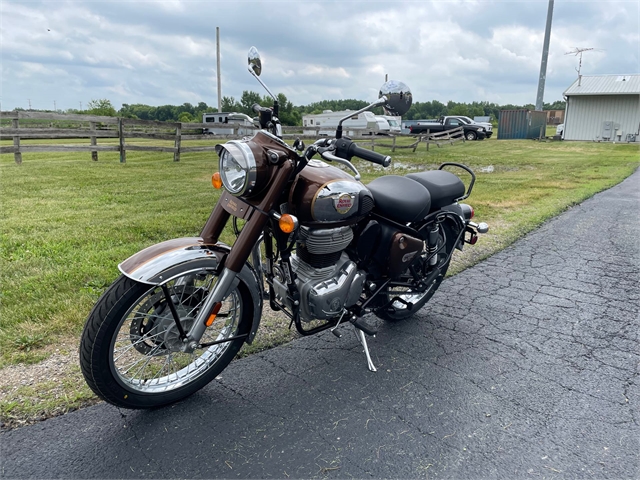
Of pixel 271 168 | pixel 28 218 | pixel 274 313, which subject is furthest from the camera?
pixel 28 218

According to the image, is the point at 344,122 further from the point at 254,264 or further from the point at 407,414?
the point at 407,414

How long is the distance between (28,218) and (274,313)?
4.35m

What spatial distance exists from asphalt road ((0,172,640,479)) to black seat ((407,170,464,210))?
3.21ft

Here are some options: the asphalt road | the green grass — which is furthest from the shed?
the asphalt road

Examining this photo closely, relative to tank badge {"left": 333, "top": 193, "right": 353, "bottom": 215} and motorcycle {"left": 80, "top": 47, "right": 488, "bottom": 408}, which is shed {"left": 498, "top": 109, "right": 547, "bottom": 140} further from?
tank badge {"left": 333, "top": 193, "right": 353, "bottom": 215}

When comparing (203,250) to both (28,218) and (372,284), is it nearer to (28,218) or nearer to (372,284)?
(372,284)

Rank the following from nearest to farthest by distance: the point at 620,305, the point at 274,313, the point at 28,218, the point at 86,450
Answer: the point at 86,450, the point at 274,313, the point at 620,305, the point at 28,218

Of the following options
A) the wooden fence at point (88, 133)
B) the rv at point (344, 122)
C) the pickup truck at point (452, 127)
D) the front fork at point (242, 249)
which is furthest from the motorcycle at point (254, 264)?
the pickup truck at point (452, 127)

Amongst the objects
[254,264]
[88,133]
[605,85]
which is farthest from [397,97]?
[605,85]

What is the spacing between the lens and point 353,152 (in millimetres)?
2645

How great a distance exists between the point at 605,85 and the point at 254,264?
107 ft

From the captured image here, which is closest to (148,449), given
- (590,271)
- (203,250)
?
(203,250)

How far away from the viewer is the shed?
99.6 ft

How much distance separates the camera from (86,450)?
7.22 feet
